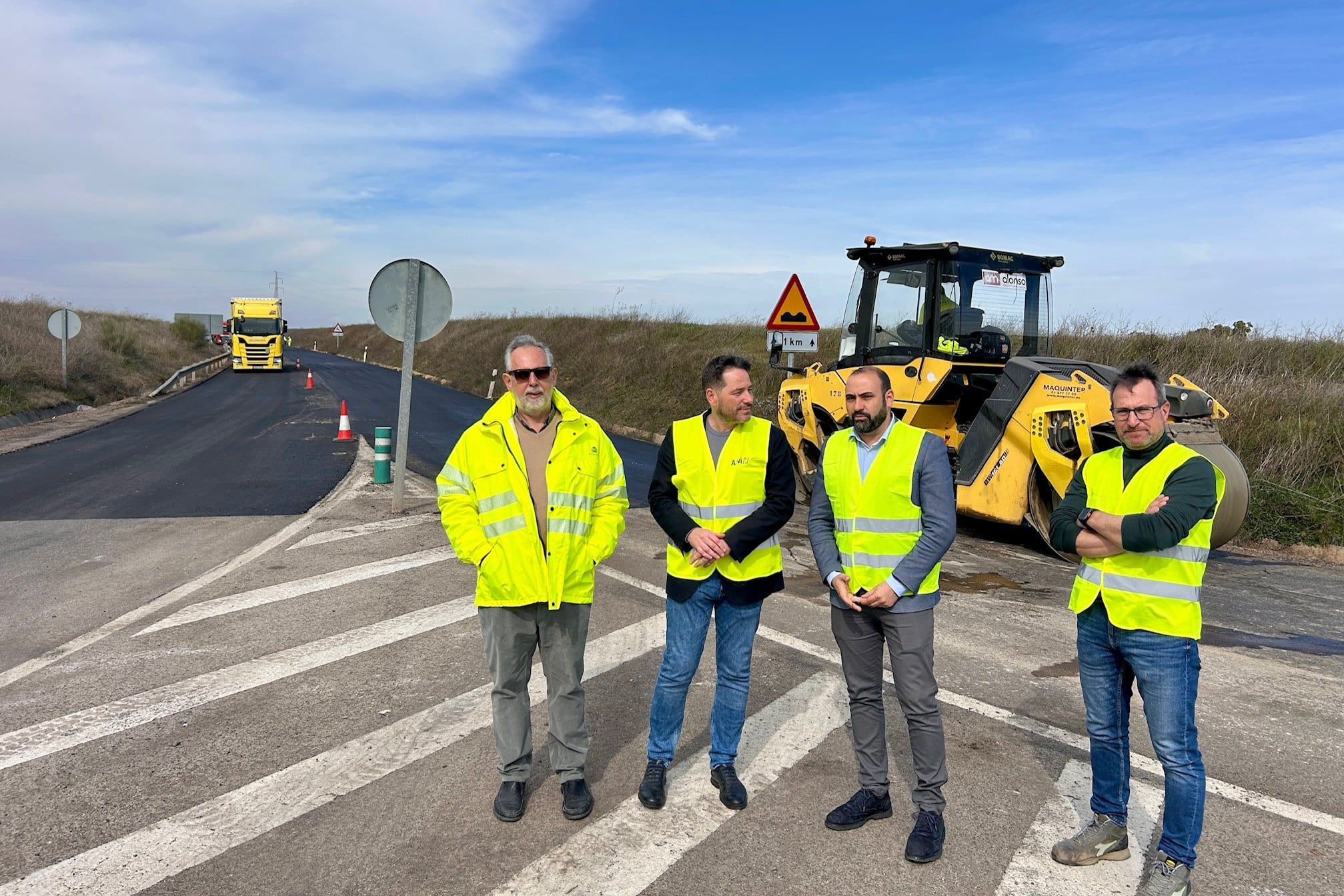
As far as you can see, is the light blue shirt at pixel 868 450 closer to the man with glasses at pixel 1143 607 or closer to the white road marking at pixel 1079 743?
the man with glasses at pixel 1143 607

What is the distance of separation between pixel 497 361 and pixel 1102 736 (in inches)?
1365

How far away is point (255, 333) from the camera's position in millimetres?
39812

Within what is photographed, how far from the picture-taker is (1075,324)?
17266mm

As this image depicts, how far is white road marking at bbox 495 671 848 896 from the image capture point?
3193mm

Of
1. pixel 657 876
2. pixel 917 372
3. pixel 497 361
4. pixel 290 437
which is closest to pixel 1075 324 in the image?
pixel 917 372

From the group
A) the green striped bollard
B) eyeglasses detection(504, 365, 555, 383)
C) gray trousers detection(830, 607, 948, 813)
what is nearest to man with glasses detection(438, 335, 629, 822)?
eyeglasses detection(504, 365, 555, 383)

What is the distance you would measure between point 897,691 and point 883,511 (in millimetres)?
728

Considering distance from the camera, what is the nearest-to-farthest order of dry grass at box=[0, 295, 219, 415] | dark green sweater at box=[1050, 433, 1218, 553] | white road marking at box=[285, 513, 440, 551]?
dark green sweater at box=[1050, 433, 1218, 553] < white road marking at box=[285, 513, 440, 551] < dry grass at box=[0, 295, 219, 415]

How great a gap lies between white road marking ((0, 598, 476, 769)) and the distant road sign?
662 cm

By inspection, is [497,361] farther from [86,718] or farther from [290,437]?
[86,718]

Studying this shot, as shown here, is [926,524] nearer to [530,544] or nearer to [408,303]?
[530,544]

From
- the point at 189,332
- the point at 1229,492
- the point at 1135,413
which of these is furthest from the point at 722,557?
the point at 189,332

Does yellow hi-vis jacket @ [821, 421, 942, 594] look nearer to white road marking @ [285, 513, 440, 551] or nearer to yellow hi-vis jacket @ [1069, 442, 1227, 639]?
yellow hi-vis jacket @ [1069, 442, 1227, 639]

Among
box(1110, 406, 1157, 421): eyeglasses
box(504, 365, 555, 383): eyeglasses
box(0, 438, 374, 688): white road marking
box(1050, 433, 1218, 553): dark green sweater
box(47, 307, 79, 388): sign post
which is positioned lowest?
box(0, 438, 374, 688): white road marking
